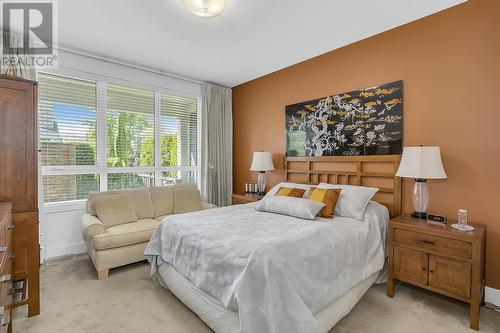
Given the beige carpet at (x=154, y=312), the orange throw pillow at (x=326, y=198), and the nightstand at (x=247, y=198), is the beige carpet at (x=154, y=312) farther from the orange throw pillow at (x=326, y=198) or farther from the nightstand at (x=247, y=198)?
the nightstand at (x=247, y=198)

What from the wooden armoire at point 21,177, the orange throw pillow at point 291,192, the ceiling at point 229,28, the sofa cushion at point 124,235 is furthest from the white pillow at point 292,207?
the wooden armoire at point 21,177

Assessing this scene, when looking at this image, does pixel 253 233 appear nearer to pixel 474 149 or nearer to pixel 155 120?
pixel 474 149

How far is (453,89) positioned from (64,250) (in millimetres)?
5014

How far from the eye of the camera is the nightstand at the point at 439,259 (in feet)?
6.50

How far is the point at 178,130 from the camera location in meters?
4.62

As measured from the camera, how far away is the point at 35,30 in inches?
118

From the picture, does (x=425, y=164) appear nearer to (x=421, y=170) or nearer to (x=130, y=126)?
(x=421, y=170)

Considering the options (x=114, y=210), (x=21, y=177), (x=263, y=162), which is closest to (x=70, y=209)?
(x=114, y=210)

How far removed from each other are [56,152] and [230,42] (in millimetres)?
2751

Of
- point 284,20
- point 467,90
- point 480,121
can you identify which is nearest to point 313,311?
point 480,121

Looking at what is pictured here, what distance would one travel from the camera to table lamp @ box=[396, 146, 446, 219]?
7.63 ft

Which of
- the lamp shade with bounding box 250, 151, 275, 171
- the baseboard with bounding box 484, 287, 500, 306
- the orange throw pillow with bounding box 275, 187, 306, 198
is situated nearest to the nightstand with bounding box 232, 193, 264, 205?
the lamp shade with bounding box 250, 151, 275, 171

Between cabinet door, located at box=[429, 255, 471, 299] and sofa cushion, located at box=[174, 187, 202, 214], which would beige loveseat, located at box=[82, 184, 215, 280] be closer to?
sofa cushion, located at box=[174, 187, 202, 214]

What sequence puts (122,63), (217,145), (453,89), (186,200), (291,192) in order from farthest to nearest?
(217,145)
(186,200)
(122,63)
(291,192)
(453,89)
